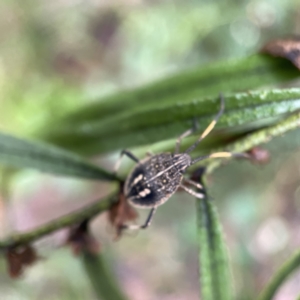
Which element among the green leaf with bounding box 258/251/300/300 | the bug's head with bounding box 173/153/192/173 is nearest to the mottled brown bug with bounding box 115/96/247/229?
the bug's head with bounding box 173/153/192/173

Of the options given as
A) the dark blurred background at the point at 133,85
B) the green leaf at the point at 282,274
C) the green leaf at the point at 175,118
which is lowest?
the dark blurred background at the point at 133,85

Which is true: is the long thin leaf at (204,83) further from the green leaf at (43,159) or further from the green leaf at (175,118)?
the green leaf at (43,159)

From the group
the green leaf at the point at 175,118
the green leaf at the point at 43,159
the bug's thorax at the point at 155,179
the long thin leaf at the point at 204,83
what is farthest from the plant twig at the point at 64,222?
the long thin leaf at the point at 204,83

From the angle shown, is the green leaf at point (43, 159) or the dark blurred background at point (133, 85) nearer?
the green leaf at point (43, 159)

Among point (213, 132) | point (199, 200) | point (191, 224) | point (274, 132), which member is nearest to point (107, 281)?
point (199, 200)

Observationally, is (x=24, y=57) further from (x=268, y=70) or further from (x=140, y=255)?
(x=268, y=70)

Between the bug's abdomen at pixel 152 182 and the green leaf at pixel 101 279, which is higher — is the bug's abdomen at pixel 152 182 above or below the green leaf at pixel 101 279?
above

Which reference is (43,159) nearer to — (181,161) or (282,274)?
(181,161)
